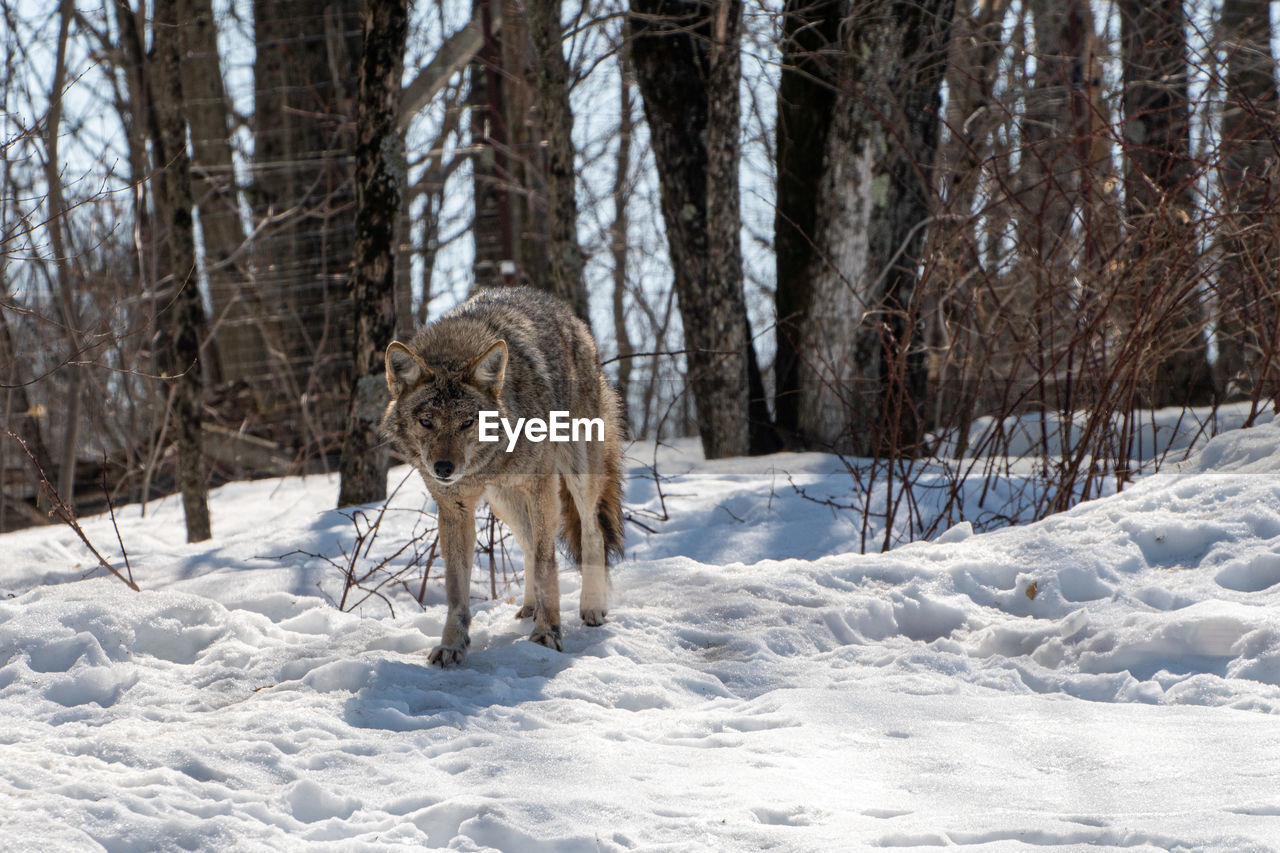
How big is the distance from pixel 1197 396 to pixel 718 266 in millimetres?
6418

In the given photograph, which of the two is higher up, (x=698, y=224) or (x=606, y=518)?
(x=698, y=224)

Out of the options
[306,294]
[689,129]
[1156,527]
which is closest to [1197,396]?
[689,129]

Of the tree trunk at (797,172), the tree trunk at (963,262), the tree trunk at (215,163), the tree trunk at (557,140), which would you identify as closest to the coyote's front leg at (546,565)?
the tree trunk at (963,262)

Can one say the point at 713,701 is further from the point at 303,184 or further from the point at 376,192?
the point at 303,184

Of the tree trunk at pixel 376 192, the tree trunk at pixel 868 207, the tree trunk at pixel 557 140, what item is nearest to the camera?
the tree trunk at pixel 376 192

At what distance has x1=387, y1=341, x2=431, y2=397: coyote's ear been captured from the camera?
4918mm

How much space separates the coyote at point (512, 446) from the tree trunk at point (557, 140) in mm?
3143

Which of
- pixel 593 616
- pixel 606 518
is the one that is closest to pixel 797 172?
pixel 606 518

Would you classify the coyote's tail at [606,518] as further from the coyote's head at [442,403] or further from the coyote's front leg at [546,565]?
the coyote's head at [442,403]

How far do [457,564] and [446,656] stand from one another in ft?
1.75

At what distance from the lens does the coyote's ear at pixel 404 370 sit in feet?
16.1

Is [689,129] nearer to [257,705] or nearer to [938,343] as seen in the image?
[938,343]

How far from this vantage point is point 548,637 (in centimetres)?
506

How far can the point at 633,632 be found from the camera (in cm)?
520
